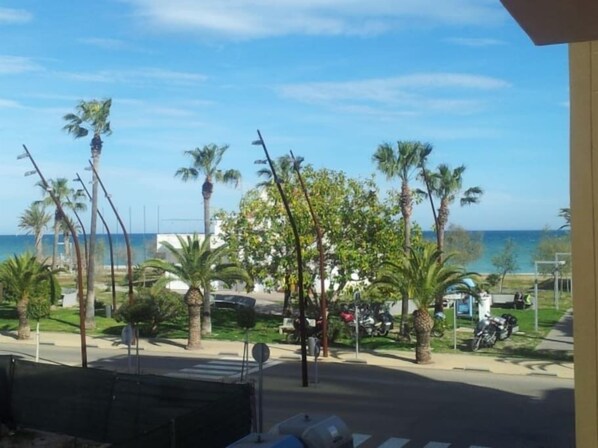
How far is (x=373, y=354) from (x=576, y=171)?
20.6m

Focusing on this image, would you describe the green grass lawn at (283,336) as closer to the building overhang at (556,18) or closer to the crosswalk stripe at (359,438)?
the crosswalk stripe at (359,438)

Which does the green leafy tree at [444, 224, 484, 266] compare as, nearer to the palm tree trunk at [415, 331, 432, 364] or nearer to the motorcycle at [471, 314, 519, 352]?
the motorcycle at [471, 314, 519, 352]

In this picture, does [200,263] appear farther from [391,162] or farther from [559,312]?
[559,312]

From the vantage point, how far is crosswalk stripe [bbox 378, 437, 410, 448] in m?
14.5

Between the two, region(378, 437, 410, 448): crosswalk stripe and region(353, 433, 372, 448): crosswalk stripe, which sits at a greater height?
region(353, 433, 372, 448): crosswalk stripe

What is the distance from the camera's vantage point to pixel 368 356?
28750 mm

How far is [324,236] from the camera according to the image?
36.6 meters

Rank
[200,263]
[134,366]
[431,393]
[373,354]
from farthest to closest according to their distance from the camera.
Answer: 1. [200,263]
2. [373,354]
3. [134,366]
4. [431,393]

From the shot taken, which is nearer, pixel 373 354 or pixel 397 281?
pixel 397 281

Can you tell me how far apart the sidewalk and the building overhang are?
19830 millimetres

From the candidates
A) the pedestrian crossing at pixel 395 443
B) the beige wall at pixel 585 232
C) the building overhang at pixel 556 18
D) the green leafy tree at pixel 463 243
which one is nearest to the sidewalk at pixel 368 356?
the pedestrian crossing at pixel 395 443

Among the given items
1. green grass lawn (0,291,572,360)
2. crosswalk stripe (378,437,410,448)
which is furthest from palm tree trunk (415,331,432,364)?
crosswalk stripe (378,437,410,448)

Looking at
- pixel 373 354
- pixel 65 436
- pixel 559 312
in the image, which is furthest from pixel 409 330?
pixel 65 436

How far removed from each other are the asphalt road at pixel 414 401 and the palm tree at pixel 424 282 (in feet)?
5.19
